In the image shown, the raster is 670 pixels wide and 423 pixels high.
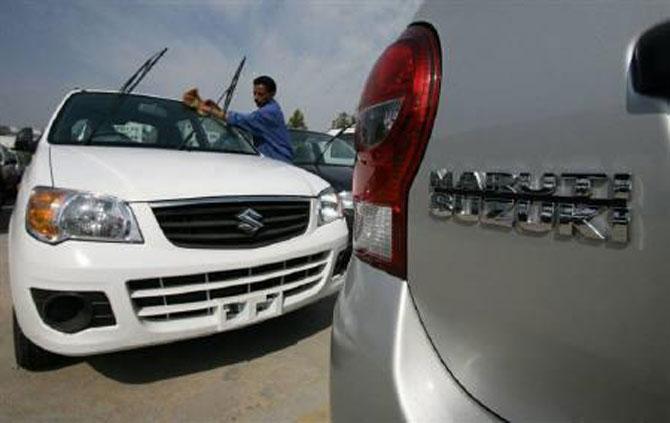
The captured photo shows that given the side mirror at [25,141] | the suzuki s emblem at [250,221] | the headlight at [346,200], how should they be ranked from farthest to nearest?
the headlight at [346,200], the side mirror at [25,141], the suzuki s emblem at [250,221]

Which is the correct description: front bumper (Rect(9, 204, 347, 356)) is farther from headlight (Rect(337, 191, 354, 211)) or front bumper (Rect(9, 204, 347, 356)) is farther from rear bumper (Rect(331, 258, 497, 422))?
headlight (Rect(337, 191, 354, 211))

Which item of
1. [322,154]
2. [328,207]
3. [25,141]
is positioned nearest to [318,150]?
[322,154]

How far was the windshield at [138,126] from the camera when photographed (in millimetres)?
3361

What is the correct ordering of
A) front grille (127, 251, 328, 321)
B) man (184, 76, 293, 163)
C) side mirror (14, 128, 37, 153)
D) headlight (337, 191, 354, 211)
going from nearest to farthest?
front grille (127, 251, 328, 321) < side mirror (14, 128, 37, 153) < headlight (337, 191, 354, 211) < man (184, 76, 293, 163)

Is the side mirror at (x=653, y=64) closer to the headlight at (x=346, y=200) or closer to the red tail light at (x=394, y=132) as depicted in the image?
the red tail light at (x=394, y=132)

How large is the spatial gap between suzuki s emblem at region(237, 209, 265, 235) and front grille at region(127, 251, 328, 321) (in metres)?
0.19

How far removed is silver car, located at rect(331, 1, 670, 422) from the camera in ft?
2.19

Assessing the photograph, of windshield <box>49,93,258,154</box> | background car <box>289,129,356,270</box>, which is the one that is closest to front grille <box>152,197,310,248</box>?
windshield <box>49,93,258,154</box>

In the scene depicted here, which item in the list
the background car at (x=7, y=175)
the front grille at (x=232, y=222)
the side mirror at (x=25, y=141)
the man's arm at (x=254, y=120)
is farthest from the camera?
the background car at (x=7, y=175)

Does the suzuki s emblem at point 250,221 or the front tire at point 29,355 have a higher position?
the suzuki s emblem at point 250,221

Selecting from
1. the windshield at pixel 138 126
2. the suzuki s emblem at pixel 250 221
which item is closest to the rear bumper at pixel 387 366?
the suzuki s emblem at pixel 250 221

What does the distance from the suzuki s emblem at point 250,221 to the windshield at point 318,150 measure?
11.3 ft

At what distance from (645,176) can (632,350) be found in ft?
0.70

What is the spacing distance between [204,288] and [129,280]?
32cm
